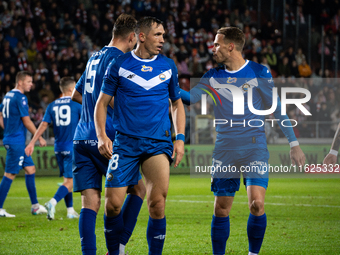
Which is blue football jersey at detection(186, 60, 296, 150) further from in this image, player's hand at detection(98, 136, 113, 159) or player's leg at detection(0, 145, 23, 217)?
player's leg at detection(0, 145, 23, 217)

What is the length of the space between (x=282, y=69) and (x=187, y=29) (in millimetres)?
4381

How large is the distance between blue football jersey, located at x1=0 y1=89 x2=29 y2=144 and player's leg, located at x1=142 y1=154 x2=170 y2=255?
4.67 metres

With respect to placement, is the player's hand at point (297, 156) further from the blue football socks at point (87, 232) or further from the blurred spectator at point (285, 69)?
the blurred spectator at point (285, 69)

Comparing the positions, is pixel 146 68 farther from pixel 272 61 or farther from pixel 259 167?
pixel 272 61

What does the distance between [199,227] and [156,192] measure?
9.52ft

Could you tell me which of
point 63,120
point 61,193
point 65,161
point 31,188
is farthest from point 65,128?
point 31,188

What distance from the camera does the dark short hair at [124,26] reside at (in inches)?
172

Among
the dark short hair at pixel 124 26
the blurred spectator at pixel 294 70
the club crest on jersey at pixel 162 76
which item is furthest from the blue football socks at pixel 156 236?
the blurred spectator at pixel 294 70

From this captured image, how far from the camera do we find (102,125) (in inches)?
154

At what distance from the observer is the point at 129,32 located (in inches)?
174

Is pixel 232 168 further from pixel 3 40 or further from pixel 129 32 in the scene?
pixel 3 40

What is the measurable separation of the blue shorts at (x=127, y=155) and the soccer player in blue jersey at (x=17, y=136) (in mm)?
4391

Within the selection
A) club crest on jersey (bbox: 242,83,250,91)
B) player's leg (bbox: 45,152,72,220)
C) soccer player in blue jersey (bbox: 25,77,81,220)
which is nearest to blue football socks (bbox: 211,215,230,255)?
club crest on jersey (bbox: 242,83,250,91)

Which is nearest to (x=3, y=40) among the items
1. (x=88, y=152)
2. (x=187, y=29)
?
(x=187, y=29)
